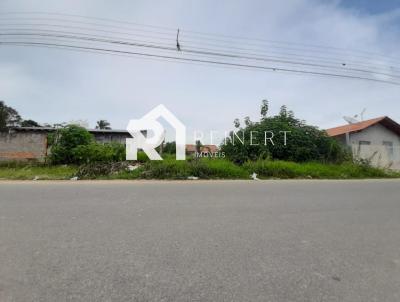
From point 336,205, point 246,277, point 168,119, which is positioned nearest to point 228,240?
point 246,277

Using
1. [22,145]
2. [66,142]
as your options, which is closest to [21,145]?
[22,145]

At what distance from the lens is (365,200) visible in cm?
606

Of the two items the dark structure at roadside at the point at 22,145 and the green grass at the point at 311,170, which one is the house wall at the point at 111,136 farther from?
the green grass at the point at 311,170

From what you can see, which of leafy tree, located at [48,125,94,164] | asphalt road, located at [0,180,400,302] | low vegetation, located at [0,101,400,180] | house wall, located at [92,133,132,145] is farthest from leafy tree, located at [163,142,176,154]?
asphalt road, located at [0,180,400,302]

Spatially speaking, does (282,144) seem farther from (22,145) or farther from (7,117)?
(7,117)

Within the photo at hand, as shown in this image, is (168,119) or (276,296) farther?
(168,119)

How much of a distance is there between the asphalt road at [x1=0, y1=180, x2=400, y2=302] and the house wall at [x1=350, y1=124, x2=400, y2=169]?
42.4 feet

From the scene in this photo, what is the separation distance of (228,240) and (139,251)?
1.09 metres

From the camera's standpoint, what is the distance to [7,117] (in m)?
41.6

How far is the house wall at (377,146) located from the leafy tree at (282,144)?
1810 millimetres

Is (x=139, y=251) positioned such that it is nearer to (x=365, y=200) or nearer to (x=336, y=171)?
(x=365, y=200)

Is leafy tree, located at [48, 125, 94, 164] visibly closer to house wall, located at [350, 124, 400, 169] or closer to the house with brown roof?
house wall, located at [350, 124, 400, 169]

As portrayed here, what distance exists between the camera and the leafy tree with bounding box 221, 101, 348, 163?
14117 mm

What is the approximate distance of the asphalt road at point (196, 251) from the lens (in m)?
2.15
